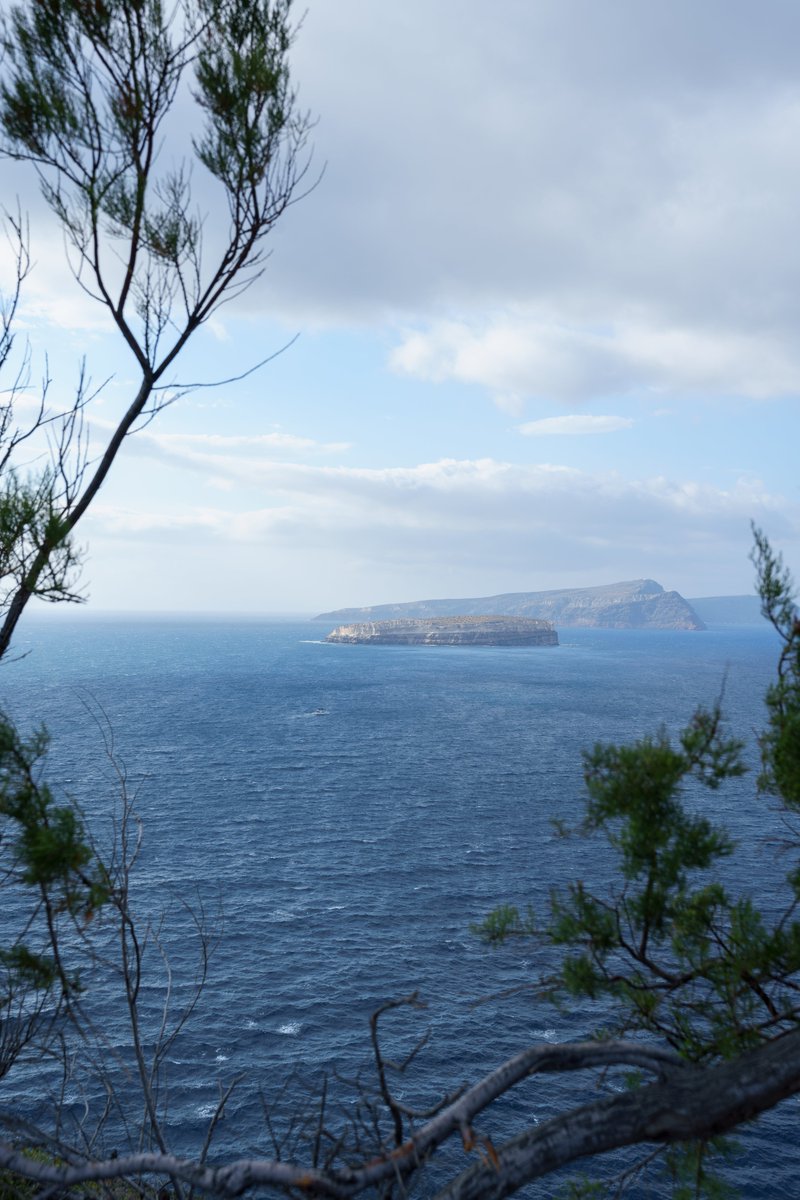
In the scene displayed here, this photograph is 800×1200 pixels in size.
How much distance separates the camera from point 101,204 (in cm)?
770

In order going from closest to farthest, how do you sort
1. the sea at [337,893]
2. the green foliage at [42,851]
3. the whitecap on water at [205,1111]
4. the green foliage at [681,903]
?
the green foliage at [42,851] → the green foliage at [681,903] → the sea at [337,893] → the whitecap on water at [205,1111]

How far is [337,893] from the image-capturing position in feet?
130

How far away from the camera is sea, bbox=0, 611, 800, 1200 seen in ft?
77.9

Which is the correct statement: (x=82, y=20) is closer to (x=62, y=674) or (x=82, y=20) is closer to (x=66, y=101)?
(x=66, y=101)

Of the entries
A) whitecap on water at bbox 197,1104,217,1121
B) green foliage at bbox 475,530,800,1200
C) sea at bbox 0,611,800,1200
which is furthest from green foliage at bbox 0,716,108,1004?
whitecap on water at bbox 197,1104,217,1121

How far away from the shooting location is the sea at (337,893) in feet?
77.9

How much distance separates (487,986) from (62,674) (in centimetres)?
11067

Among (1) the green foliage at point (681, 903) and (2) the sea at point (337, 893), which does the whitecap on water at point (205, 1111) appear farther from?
(1) the green foliage at point (681, 903)

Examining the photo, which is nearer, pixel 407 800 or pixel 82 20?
pixel 82 20

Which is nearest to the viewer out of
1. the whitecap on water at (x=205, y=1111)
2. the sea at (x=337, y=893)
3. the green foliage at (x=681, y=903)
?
the green foliage at (x=681, y=903)

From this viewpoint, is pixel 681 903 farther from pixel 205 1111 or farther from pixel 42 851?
pixel 205 1111

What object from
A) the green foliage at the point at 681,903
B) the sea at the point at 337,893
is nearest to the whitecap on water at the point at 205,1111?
the sea at the point at 337,893

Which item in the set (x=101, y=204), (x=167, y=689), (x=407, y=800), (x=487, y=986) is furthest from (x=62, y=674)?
(x=101, y=204)

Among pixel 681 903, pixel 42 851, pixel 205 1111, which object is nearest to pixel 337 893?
pixel 205 1111
